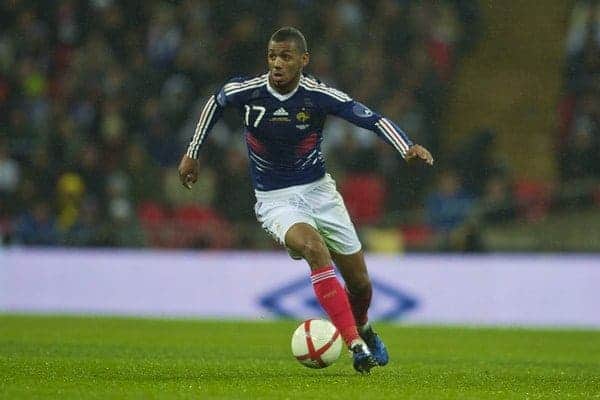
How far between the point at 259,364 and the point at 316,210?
1179 millimetres

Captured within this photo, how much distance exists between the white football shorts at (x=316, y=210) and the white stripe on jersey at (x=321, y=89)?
0.58 m

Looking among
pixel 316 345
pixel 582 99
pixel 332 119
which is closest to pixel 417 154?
pixel 316 345

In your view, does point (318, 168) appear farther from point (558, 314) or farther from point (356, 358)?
point (558, 314)

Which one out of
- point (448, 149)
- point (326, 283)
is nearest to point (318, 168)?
point (326, 283)

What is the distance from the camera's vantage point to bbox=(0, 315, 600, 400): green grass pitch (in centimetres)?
615

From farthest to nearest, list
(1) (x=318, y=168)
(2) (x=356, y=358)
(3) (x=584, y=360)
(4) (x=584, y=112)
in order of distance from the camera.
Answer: (4) (x=584, y=112) < (3) (x=584, y=360) < (1) (x=318, y=168) < (2) (x=356, y=358)

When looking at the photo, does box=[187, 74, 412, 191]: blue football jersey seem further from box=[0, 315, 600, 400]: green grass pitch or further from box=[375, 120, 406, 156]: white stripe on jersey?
box=[0, 315, 600, 400]: green grass pitch

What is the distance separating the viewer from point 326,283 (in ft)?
23.4

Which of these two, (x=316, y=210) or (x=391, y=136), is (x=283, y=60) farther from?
(x=316, y=210)

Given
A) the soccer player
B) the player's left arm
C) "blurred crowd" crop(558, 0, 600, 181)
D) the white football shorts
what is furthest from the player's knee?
"blurred crowd" crop(558, 0, 600, 181)

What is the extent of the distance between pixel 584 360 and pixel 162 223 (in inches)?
273

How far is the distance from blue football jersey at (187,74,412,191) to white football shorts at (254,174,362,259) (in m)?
0.06

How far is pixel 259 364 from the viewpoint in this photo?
8.06m

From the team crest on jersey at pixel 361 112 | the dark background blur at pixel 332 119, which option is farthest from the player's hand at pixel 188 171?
the dark background blur at pixel 332 119
